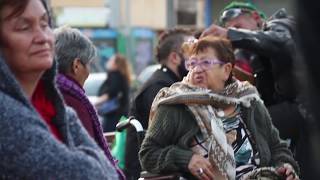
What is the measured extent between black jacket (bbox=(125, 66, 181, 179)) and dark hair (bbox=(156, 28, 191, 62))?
254 millimetres

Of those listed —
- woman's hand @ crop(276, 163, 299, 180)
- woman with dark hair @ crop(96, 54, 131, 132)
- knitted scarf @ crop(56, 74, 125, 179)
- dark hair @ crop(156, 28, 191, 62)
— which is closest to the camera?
knitted scarf @ crop(56, 74, 125, 179)

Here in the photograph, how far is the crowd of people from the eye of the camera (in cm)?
229

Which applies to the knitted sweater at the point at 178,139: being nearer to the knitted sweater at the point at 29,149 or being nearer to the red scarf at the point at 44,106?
the red scarf at the point at 44,106

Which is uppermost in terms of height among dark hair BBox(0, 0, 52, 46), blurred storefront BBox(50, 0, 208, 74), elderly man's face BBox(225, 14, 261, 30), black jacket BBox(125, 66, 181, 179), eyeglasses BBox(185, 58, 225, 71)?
dark hair BBox(0, 0, 52, 46)

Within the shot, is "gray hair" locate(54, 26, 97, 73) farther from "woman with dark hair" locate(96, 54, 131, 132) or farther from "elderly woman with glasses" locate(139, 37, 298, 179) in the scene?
"woman with dark hair" locate(96, 54, 131, 132)

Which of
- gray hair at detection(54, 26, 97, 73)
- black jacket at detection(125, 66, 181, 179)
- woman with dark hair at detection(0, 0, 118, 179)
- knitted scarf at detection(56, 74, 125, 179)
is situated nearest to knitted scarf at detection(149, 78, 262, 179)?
gray hair at detection(54, 26, 97, 73)

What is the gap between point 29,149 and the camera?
2.27m

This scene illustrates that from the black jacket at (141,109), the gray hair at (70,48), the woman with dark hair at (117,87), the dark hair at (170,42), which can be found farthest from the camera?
the woman with dark hair at (117,87)

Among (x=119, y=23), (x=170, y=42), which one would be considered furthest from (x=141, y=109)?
(x=119, y=23)

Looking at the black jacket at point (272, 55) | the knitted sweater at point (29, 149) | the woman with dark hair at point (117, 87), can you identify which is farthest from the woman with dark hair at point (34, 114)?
the woman with dark hair at point (117, 87)

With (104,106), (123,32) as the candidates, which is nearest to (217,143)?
(104,106)

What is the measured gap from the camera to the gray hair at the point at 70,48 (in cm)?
405

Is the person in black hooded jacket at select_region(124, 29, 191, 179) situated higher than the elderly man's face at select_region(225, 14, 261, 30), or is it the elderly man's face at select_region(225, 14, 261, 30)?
the elderly man's face at select_region(225, 14, 261, 30)

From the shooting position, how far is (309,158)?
5.01 ft
